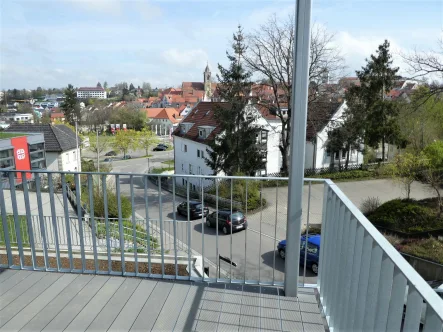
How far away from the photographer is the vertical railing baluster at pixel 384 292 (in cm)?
99

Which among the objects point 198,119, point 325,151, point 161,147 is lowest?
point 161,147

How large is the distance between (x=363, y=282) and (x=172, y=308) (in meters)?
1.19

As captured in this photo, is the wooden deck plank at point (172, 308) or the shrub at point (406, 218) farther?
the shrub at point (406, 218)

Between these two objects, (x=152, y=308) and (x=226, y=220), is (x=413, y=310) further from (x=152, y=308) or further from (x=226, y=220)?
(x=226, y=220)

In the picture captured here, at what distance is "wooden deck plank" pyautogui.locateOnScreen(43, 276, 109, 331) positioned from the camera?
1869 mm

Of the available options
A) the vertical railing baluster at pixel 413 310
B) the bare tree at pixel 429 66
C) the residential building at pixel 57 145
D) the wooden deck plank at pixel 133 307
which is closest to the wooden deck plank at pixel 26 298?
the wooden deck plank at pixel 133 307

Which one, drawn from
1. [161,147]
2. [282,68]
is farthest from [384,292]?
[161,147]

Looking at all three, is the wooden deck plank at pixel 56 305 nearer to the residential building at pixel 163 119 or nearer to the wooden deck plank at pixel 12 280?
the wooden deck plank at pixel 12 280

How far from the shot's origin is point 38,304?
2.06 metres

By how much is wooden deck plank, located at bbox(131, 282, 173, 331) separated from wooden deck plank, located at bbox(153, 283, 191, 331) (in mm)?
27

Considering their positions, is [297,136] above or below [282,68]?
below

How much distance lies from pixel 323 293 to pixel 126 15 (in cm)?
242

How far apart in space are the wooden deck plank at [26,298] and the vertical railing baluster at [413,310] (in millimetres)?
1995

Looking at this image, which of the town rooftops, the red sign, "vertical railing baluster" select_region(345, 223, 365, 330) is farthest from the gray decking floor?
the town rooftops
